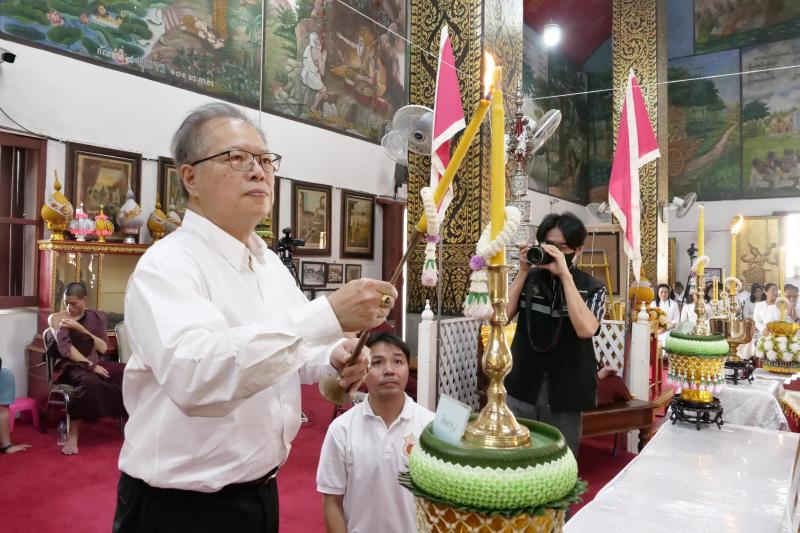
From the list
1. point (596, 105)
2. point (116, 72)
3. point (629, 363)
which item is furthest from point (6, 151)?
point (596, 105)

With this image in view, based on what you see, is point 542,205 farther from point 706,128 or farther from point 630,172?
point 630,172

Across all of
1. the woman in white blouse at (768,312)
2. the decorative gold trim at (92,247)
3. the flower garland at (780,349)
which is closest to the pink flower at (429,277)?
the flower garland at (780,349)

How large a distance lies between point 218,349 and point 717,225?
54.0ft

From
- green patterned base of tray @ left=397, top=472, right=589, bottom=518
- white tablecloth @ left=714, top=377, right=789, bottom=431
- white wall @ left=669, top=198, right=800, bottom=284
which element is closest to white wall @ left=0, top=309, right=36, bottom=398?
green patterned base of tray @ left=397, top=472, right=589, bottom=518

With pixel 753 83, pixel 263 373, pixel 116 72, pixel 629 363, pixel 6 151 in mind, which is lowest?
pixel 629 363

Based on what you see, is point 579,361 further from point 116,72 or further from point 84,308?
point 116,72

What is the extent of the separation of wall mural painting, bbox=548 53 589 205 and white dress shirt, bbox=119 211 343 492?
1418 centimetres

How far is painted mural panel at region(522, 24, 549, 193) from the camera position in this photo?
13.3 metres

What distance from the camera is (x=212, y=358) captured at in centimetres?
93

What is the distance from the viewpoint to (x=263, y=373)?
3.11 ft

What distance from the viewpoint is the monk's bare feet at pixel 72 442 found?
4.36m

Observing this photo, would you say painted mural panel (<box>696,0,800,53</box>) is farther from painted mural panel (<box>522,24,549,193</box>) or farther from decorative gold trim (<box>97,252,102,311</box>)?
decorative gold trim (<box>97,252,102,311</box>)

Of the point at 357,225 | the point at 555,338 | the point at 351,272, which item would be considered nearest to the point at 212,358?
the point at 555,338

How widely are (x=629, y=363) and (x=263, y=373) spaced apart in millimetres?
4534
